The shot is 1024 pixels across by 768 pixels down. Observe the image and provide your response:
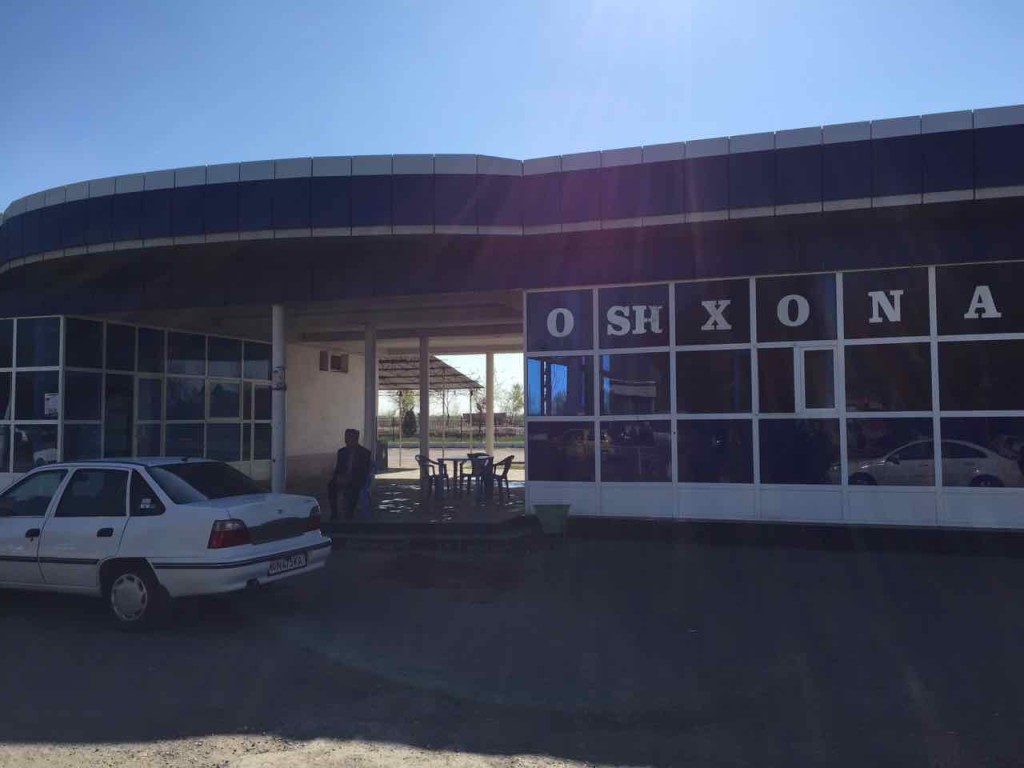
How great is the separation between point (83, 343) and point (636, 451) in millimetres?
10680

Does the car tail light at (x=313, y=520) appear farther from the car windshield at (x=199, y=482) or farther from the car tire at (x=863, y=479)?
the car tire at (x=863, y=479)

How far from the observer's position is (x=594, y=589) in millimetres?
8672

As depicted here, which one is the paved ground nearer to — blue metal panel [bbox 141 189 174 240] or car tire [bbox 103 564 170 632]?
car tire [bbox 103 564 170 632]

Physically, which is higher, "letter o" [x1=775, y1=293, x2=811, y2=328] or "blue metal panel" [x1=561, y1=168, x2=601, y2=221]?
"blue metal panel" [x1=561, y1=168, x2=601, y2=221]

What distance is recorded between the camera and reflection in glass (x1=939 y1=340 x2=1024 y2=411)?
406 inches

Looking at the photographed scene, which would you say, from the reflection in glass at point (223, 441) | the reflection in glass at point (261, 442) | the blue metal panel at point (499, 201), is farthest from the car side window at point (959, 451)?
the reflection in glass at point (261, 442)

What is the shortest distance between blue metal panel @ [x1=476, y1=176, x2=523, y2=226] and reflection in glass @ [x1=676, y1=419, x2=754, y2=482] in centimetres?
378

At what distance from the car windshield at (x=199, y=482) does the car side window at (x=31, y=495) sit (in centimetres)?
106

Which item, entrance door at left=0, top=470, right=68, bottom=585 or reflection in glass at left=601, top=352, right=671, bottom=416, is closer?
entrance door at left=0, top=470, right=68, bottom=585

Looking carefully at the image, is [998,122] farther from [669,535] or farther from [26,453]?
[26,453]

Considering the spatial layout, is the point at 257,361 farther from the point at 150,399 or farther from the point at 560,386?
the point at 560,386

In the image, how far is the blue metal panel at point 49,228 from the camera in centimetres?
1312

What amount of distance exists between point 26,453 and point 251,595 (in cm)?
947

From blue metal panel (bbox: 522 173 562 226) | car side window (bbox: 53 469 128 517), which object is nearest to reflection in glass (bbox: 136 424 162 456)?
car side window (bbox: 53 469 128 517)
